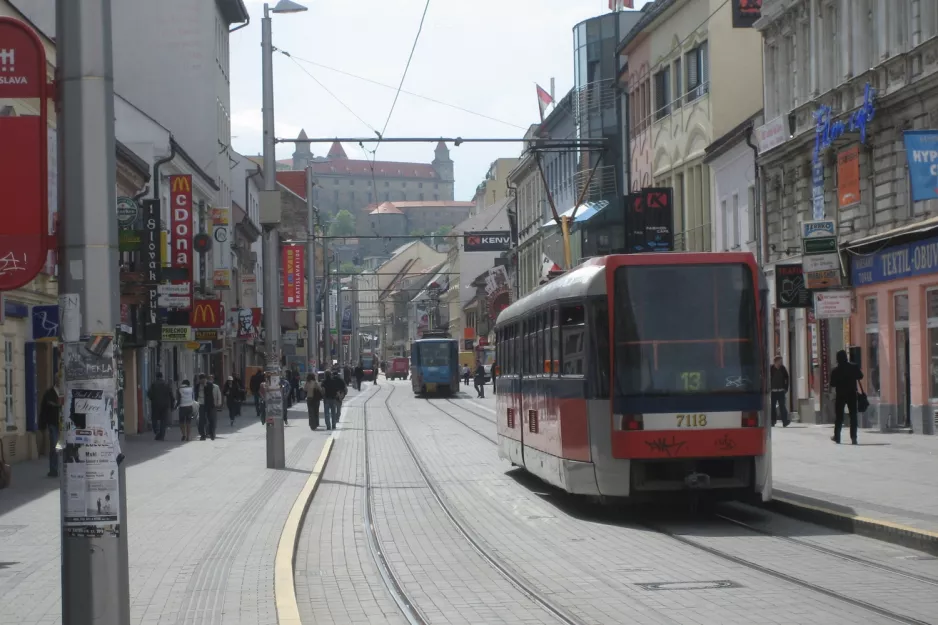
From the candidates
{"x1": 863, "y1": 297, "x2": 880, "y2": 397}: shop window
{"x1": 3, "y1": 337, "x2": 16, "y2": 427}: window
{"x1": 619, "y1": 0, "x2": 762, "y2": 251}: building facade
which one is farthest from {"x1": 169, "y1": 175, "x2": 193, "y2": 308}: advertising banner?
{"x1": 863, "y1": 297, "x2": 880, "y2": 397}: shop window

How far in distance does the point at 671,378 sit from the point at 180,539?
5421 millimetres

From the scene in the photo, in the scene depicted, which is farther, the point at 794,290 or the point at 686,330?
the point at 794,290

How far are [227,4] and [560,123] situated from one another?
1967cm

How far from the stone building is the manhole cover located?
1726 cm

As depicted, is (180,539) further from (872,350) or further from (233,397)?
(233,397)

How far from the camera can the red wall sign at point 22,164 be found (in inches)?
277

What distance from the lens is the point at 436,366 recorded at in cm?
7325

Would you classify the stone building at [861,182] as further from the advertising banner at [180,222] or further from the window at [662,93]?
the advertising banner at [180,222]

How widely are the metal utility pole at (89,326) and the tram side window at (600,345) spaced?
9.14 m

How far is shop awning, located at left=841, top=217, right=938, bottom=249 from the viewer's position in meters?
27.2

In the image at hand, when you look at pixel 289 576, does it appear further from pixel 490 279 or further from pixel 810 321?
pixel 490 279

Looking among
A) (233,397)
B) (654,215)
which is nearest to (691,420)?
(233,397)

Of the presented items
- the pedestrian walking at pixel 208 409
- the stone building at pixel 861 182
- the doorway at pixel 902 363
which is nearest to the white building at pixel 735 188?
the stone building at pixel 861 182

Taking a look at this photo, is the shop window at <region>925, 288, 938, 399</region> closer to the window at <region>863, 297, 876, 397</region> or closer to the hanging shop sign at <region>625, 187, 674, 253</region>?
the window at <region>863, 297, 876, 397</region>
